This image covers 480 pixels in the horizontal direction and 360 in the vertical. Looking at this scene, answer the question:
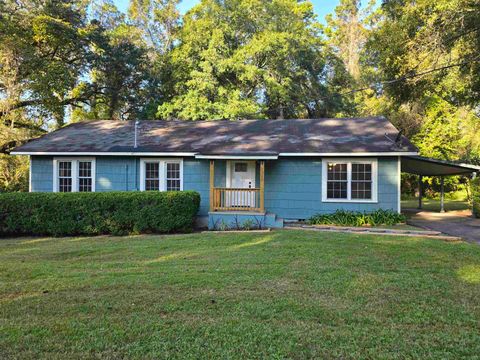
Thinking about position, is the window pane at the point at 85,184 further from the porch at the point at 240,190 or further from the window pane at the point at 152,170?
the porch at the point at 240,190

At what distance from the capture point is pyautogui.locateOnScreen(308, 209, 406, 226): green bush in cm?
1148

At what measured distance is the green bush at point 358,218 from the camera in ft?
37.7

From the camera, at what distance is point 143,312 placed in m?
4.07

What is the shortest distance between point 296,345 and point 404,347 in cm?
101

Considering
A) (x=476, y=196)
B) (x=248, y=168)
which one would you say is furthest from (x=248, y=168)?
(x=476, y=196)

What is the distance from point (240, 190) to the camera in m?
11.8

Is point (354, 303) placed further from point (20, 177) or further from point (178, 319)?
point (20, 177)

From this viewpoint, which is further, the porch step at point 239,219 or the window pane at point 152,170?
Result: the window pane at point 152,170

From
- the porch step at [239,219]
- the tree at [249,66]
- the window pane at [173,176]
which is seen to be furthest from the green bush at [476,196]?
the tree at [249,66]

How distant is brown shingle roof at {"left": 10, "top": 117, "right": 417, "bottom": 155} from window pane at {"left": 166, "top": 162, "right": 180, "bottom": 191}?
663 millimetres

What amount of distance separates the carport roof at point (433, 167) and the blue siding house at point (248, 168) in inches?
56.2

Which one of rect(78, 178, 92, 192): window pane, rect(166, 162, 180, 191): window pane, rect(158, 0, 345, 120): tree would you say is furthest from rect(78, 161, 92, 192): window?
rect(158, 0, 345, 120): tree

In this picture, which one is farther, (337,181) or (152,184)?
(152,184)

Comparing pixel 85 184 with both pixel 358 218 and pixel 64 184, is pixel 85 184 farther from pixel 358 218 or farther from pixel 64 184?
pixel 358 218
